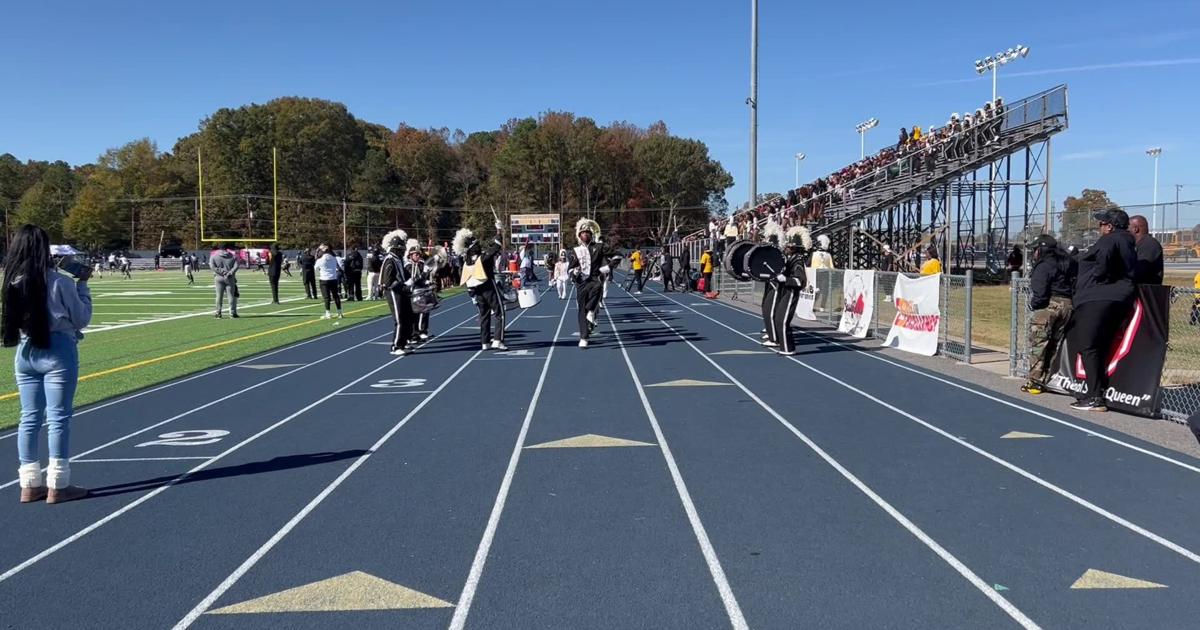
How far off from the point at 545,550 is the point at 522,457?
2241 millimetres

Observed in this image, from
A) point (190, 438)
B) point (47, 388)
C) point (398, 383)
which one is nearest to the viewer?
point (47, 388)

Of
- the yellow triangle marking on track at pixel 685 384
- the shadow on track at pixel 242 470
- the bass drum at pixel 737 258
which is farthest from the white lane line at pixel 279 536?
the bass drum at pixel 737 258

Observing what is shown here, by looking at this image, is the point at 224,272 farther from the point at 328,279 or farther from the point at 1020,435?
the point at 1020,435

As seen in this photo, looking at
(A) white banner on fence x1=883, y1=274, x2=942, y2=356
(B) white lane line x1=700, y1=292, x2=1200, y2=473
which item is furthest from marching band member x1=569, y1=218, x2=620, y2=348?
(A) white banner on fence x1=883, y1=274, x2=942, y2=356

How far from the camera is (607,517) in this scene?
5629mm

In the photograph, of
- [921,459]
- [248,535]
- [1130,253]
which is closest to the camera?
[248,535]

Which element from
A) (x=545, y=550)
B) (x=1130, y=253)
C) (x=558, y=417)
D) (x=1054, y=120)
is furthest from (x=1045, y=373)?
(x=1054, y=120)

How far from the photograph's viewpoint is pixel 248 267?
7462cm

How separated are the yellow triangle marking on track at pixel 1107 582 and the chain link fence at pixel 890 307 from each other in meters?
7.79

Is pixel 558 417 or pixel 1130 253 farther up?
pixel 1130 253

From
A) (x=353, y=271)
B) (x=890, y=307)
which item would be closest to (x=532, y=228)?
(x=353, y=271)

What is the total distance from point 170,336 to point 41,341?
1329 centimetres

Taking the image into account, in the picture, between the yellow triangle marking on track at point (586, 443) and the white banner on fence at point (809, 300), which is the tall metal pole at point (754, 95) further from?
the yellow triangle marking on track at point (586, 443)

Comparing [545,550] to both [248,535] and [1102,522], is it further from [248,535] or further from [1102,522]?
[1102,522]
